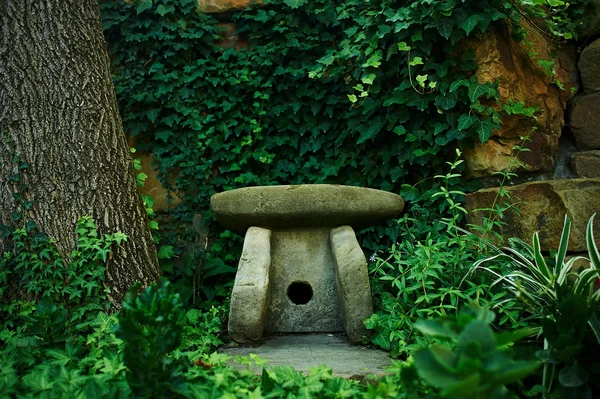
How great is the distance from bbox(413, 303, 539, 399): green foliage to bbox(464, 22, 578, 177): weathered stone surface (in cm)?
216

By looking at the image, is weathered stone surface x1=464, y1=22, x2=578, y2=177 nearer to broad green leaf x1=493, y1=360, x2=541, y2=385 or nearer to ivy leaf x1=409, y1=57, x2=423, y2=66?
ivy leaf x1=409, y1=57, x2=423, y2=66

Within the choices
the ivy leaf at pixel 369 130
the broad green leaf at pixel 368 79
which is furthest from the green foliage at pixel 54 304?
the broad green leaf at pixel 368 79

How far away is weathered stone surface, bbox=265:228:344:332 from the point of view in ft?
10.7

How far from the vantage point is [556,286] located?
2.13 m

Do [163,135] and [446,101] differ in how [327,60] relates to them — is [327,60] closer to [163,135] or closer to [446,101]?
[446,101]

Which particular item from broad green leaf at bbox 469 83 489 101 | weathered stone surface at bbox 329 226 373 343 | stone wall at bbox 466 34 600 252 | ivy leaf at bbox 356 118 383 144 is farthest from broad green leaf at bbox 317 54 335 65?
weathered stone surface at bbox 329 226 373 343

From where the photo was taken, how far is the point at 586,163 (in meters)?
3.55

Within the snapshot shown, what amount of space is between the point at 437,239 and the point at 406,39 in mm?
1312

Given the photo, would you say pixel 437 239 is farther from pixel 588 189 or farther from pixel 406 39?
pixel 406 39

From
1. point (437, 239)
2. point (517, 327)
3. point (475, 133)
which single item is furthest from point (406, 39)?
point (517, 327)

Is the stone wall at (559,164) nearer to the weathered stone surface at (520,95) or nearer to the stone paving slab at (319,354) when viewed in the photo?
the weathered stone surface at (520,95)

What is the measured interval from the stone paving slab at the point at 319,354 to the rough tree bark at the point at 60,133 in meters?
0.74

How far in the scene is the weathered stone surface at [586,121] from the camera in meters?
3.63

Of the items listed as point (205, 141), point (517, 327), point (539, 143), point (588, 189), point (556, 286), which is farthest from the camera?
point (205, 141)
